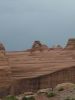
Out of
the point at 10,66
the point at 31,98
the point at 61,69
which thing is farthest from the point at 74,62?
the point at 31,98

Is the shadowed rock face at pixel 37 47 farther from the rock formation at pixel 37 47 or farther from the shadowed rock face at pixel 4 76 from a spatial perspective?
the shadowed rock face at pixel 4 76

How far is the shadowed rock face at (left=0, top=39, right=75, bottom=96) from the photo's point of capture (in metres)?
21.8

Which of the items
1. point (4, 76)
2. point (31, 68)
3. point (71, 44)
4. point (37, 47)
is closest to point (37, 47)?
point (37, 47)

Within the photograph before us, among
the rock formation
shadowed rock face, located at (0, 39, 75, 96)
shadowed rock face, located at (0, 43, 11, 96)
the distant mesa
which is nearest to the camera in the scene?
shadowed rock face, located at (0, 43, 11, 96)

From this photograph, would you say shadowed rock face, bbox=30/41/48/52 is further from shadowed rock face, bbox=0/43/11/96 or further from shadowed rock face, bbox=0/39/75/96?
shadowed rock face, bbox=0/43/11/96

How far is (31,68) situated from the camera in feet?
75.4

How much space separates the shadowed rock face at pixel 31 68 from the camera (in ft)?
71.4

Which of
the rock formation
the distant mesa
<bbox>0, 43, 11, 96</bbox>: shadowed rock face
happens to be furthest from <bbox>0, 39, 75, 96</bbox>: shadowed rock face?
the distant mesa

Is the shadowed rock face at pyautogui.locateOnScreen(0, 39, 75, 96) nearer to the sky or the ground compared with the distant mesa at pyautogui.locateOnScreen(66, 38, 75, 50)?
nearer to the ground

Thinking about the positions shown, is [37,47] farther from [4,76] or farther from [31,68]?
[4,76]

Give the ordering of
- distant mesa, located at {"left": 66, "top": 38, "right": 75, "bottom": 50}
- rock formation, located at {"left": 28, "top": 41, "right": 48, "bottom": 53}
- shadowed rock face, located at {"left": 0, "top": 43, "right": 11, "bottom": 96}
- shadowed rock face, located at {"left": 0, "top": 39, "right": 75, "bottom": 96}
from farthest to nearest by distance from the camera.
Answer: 1. distant mesa, located at {"left": 66, "top": 38, "right": 75, "bottom": 50}
2. rock formation, located at {"left": 28, "top": 41, "right": 48, "bottom": 53}
3. shadowed rock face, located at {"left": 0, "top": 39, "right": 75, "bottom": 96}
4. shadowed rock face, located at {"left": 0, "top": 43, "right": 11, "bottom": 96}

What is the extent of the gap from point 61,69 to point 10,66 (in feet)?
7.17

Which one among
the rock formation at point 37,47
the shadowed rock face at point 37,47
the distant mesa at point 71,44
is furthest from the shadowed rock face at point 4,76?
the distant mesa at point 71,44

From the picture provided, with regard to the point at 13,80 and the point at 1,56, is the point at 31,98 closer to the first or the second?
the point at 13,80
